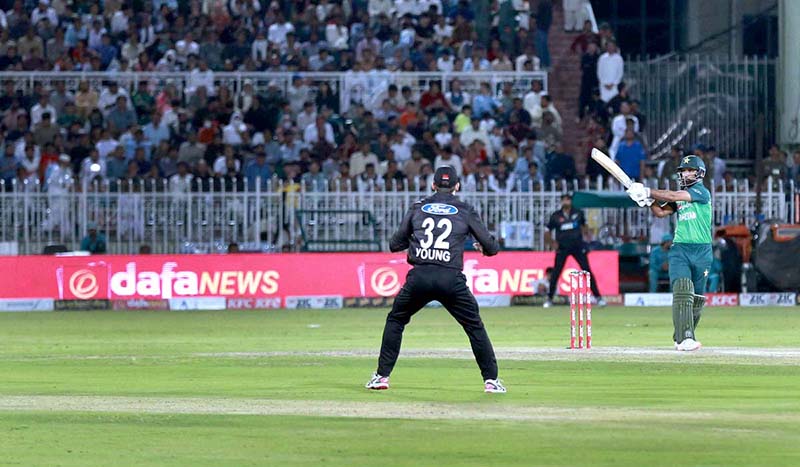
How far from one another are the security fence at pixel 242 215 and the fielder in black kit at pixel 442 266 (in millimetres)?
17951

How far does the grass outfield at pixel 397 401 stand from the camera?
10.5 m

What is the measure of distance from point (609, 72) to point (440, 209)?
2358 cm

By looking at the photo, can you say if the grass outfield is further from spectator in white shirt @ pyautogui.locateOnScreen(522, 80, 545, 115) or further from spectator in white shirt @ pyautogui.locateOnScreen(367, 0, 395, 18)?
spectator in white shirt @ pyautogui.locateOnScreen(367, 0, 395, 18)

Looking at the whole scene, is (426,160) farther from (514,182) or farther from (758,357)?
(758,357)

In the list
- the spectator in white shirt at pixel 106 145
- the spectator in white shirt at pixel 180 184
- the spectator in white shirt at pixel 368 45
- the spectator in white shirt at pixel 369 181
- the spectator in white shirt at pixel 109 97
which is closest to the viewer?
the spectator in white shirt at pixel 180 184

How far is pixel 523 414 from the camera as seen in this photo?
1252 cm

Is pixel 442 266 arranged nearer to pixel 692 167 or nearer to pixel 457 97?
pixel 692 167

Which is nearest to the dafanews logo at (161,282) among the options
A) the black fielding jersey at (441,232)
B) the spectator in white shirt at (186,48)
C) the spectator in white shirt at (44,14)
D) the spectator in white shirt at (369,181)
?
the spectator in white shirt at (369,181)

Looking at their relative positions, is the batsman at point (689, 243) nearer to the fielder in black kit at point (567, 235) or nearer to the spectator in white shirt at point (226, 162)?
the fielder in black kit at point (567, 235)

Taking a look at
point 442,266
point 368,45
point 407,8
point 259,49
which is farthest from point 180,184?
→ point 442,266

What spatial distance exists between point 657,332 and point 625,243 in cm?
990

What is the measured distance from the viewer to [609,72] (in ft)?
122

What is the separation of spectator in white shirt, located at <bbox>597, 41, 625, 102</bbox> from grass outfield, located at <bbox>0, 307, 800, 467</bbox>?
1420 centimetres

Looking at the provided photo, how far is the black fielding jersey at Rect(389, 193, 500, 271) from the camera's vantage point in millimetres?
14133
